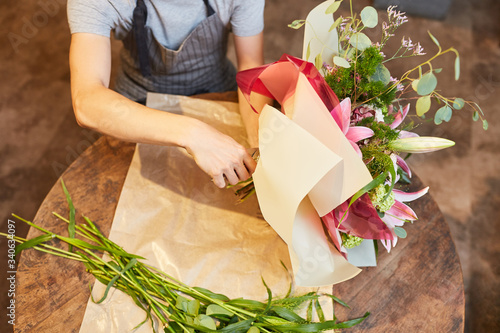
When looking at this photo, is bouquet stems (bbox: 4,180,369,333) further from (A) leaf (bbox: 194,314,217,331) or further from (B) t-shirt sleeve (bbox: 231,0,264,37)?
(B) t-shirt sleeve (bbox: 231,0,264,37)

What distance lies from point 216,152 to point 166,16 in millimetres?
440

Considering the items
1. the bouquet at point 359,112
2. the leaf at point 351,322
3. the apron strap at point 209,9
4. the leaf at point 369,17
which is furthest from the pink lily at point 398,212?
the apron strap at point 209,9

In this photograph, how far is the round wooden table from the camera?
3.00 feet

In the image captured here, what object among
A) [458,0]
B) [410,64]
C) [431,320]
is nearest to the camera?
[431,320]

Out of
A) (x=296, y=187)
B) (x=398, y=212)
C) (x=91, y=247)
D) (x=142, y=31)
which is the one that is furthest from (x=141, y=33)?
(x=398, y=212)

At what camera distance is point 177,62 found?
47.3 inches

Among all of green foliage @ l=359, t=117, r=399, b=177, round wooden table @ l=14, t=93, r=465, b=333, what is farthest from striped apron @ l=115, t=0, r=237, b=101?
green foliage @ l=359, t=117, r=399, b=177

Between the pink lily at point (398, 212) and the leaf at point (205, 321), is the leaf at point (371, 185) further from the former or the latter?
the leaf at point (205, 321)

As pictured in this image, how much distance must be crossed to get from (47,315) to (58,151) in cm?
121

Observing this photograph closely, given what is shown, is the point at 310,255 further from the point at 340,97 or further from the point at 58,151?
the point at 58,151

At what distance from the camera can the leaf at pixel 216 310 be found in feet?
2.82

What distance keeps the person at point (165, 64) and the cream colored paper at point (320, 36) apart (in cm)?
16

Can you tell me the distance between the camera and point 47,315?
2.96 feet

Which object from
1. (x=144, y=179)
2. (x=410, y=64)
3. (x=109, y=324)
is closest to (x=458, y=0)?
(x=410, y=64)
